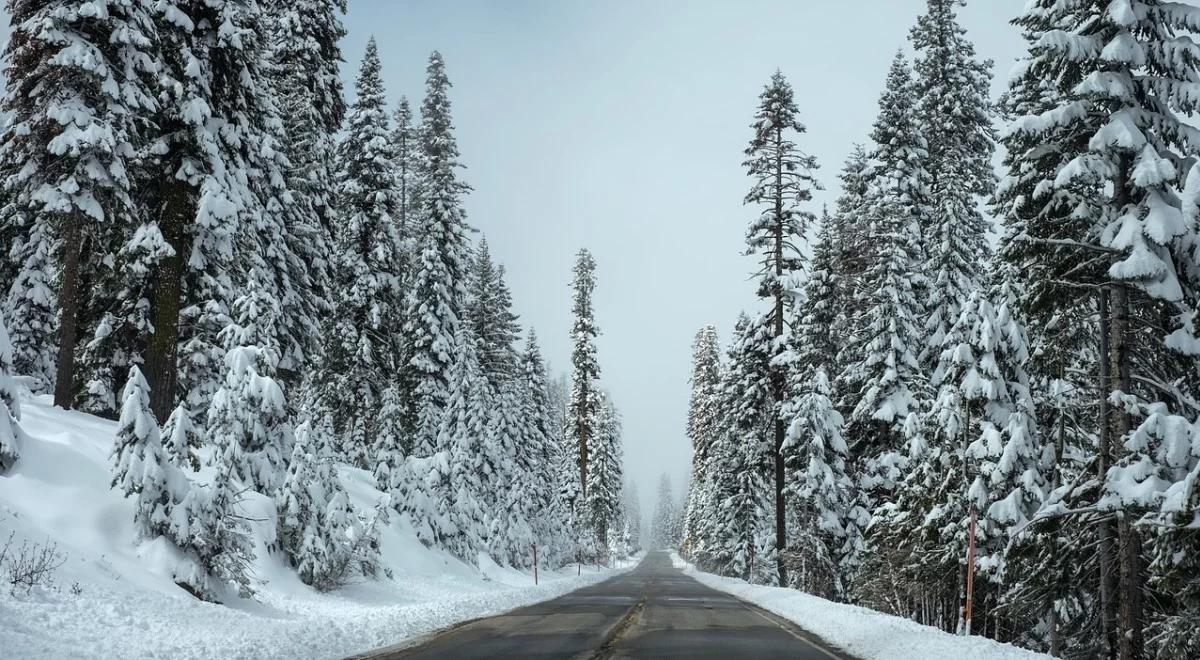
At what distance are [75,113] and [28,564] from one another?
1230 cm

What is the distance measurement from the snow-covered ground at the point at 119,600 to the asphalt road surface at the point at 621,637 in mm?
1096

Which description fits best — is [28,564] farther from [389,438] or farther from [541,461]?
[541,461]

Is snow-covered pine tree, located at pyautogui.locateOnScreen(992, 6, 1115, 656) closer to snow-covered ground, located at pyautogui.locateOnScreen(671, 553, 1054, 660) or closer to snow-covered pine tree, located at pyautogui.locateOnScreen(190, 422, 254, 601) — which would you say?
snow-covered ground, located at pyautogui.locateOnScreen(671, 553, 1054, 660)

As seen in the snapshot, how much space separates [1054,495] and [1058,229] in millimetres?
4734

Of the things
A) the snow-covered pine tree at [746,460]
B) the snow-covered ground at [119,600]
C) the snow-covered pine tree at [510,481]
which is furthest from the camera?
the snow-covered pine tree at [510,481]

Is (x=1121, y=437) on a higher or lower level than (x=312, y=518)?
higher

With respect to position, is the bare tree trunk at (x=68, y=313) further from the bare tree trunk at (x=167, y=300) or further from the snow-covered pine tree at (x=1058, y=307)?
the snow-covered pine tree at (x=1058, y=307)

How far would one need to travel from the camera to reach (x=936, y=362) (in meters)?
27.2

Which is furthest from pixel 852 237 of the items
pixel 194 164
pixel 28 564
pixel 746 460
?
pixel 28 564

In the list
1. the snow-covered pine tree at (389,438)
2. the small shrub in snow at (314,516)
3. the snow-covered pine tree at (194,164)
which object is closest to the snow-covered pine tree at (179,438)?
the snow-covered pine tree at (194,164)

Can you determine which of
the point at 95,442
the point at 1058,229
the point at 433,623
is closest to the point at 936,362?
the point at 1058,229

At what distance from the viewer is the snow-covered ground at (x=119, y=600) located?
33.7ft

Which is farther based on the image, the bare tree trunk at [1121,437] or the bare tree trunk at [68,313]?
the bare tree trunk at [68,313]

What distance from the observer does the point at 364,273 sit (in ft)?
115
